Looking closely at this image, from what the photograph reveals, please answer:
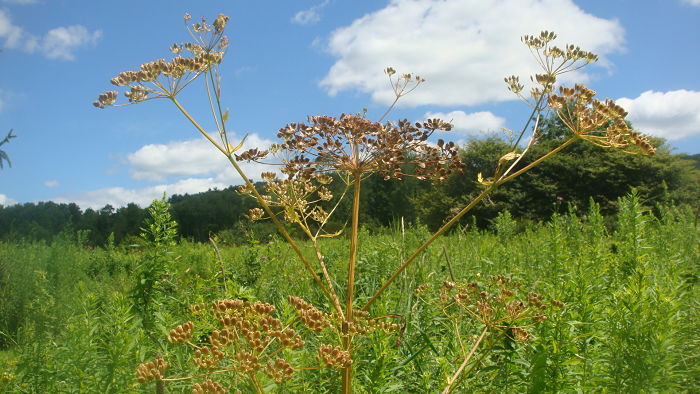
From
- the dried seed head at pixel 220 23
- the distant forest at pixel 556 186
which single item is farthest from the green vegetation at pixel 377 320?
the distant forest at pixel 556 186

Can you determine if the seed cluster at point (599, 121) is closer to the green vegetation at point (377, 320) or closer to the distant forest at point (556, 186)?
the green vegetation at point (377, 320)

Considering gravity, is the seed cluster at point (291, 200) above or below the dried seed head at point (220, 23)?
below

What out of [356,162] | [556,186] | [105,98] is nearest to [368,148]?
[356,162]

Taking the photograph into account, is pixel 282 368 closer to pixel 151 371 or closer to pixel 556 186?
pixel 151 371

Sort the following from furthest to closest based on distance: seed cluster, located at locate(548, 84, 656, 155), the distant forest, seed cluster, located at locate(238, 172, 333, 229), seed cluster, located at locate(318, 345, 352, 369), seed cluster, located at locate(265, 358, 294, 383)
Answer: the distant forest
seed cluster, located at locate(238, 172, 333, 229)
seed cluster, located at locate(548, 84, 656, 155)
seed cluster, located at locate(318, 345, 352, 369)
seed cluster, located at locate(265, 358, 294, 383)

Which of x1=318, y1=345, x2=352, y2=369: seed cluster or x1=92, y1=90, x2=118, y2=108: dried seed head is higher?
x1=92, y1=90, x2=118, y2=108: dried seed head

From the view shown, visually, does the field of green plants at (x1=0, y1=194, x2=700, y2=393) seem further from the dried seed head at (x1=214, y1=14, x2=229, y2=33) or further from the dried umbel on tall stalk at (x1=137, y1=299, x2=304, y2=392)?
the dried seed head at (x1=214, y1=14, x2=229, y2=33)

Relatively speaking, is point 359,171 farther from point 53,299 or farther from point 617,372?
point 53,299

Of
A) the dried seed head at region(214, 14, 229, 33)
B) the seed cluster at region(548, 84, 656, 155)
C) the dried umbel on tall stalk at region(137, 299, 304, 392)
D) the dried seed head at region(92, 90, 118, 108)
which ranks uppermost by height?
the dried seed head at region(214, 14, 229, 33)

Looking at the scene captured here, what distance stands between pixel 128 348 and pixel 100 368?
0.88ft

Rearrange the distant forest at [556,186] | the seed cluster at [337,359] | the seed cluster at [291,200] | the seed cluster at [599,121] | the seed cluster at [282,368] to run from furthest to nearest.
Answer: the distant forest at [556,186] → the seed cluster at [291,200] → the seed cluster at [599,121] → the seed cluster at [337,359] → the seed cluster at [282,368]

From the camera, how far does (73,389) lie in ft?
7.83

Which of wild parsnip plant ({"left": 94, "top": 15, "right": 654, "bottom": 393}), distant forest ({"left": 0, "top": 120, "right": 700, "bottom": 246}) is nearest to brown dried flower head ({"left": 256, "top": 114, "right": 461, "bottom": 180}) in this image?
wild parsnip plant ({"left": 94, "top": 15, "right": 654, "bottom": 393})

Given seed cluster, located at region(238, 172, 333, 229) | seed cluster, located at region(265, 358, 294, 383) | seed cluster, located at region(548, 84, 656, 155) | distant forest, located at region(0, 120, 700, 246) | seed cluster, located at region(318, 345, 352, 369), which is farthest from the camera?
Answer: distant forest, located at region(0, 120, 700, 246)
